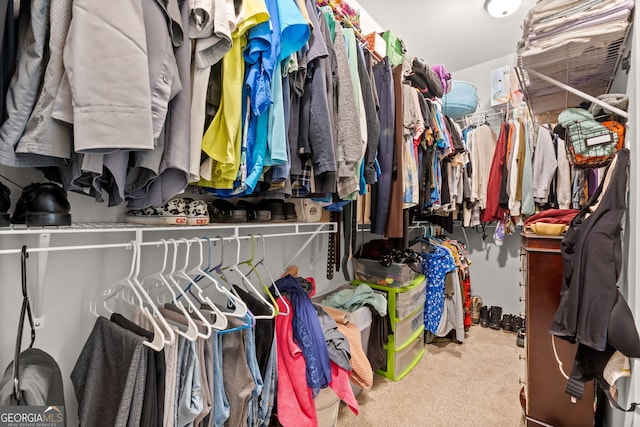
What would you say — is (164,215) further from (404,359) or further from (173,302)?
(404,359)

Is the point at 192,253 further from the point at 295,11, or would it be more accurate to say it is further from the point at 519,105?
the point at 519,105

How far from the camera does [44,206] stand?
0.72 m

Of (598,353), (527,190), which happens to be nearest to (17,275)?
(598,353)

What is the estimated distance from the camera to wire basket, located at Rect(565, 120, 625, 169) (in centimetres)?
107

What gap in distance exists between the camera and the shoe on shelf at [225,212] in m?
1.24

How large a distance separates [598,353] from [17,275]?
1.91 metres

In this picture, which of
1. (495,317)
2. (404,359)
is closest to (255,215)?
(404,359)

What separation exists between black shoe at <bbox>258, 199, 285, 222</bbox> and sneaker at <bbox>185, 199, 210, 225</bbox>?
13.4 inches

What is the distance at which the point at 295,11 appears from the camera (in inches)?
36.0

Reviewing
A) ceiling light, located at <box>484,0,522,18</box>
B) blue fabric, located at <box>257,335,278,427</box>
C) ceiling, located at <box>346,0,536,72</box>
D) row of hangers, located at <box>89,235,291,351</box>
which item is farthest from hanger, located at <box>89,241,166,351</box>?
ceiling light, located at <box>484,0,522,18</box>

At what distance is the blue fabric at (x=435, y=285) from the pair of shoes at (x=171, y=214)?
198 cm

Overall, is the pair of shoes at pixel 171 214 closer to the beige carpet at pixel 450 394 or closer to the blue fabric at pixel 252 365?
the blue fabric at pixel 252 365

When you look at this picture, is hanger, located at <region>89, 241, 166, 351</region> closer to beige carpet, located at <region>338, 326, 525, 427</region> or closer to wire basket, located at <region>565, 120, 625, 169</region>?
beige carpet, located at <region>338, 326, 525, 427</region>

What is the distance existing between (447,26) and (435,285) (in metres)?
2.27
